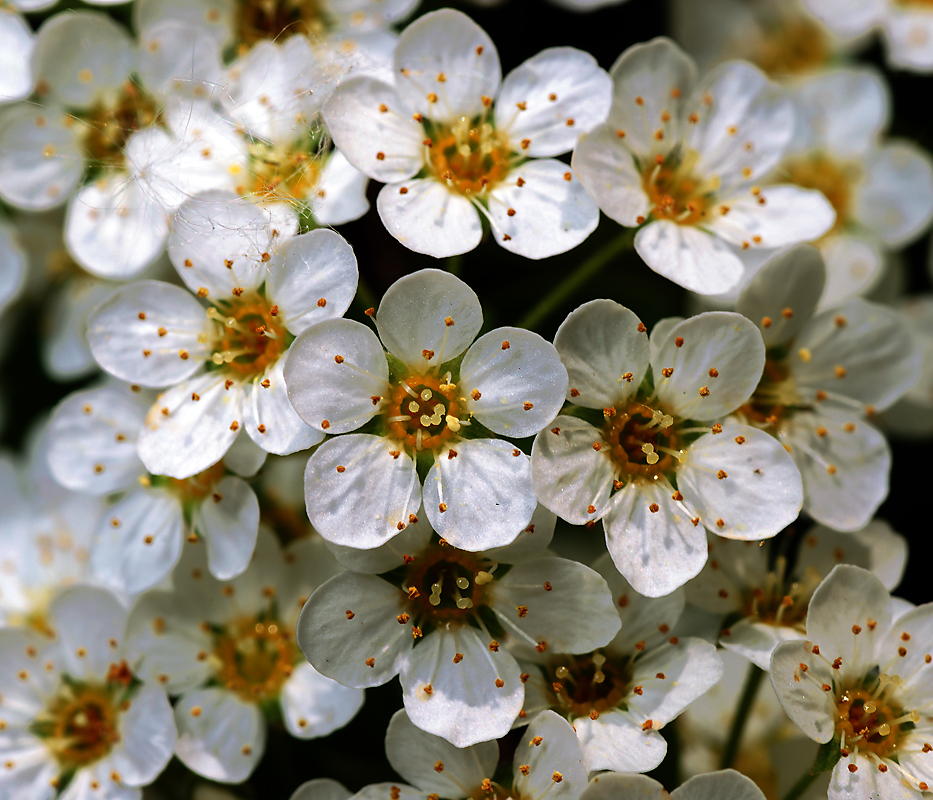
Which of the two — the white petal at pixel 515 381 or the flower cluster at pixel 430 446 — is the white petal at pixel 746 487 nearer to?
the flower cluster at pixel 430 446

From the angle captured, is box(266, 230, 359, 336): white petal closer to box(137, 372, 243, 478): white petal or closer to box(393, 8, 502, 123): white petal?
box(137, 372, 243, 478): white petal

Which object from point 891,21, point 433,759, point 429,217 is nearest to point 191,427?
point 429,217

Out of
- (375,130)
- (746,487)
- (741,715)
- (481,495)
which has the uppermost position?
(375,130)

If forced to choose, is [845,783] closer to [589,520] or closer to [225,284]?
[589,520]

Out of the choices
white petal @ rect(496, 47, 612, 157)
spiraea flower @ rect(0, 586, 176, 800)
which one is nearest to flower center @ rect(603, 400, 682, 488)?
white petal @ rect(496, 47, 612, 157)

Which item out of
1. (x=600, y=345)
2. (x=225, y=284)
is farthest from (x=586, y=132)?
(x=225, y=284)

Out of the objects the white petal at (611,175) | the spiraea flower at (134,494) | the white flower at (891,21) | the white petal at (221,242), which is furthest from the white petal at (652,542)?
the white flower at (891,21)

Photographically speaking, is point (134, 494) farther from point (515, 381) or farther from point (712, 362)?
point (712, 362)

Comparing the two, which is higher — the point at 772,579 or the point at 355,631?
the point at 355,631
